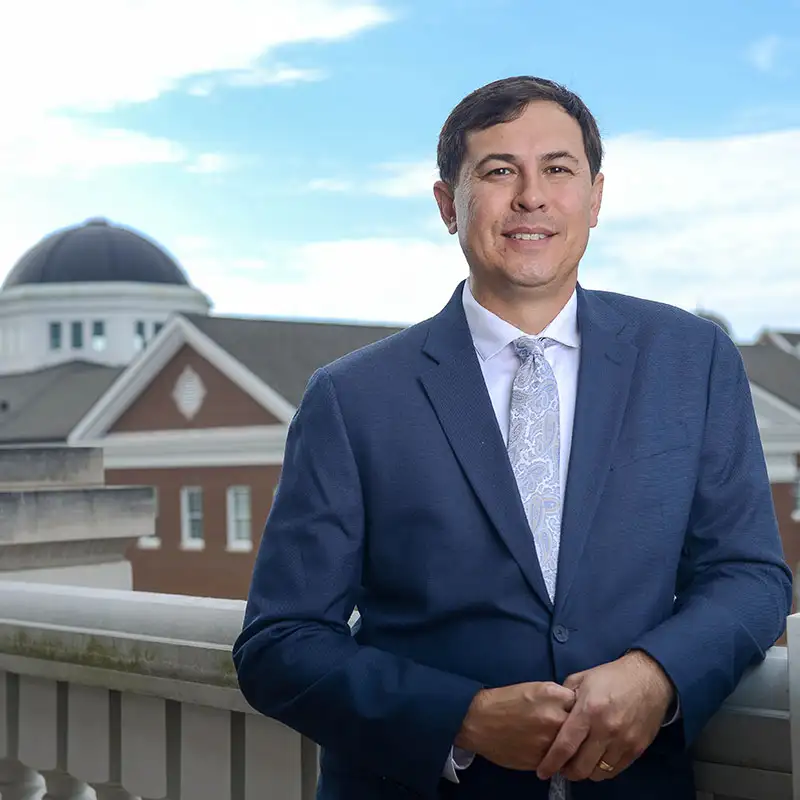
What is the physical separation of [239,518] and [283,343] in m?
4.98

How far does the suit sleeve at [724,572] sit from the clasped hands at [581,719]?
0.17ft

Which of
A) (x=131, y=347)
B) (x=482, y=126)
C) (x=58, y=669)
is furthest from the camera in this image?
(x=131, y=347)

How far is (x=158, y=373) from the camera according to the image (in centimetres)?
3459

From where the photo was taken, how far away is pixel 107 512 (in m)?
5.11

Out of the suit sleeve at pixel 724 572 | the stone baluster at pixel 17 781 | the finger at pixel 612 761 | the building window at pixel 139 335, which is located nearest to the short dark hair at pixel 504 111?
the suit sleeve at pixel 724 572

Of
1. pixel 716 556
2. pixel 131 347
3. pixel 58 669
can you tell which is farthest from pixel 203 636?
pixel 131 347

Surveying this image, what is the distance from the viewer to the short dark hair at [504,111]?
2311mm

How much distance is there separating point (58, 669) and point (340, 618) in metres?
1.26

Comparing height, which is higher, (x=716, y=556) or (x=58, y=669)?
(x=716, y=556)

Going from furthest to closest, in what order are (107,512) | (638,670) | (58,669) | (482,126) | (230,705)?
1. (107,512)
2. (58,669)
3. (230,705)
4. (482,126)
5. (638,670)

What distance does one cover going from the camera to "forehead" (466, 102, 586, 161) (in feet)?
7.56

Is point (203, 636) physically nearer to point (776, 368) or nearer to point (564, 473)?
point (564, 473)

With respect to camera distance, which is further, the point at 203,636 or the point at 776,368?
the point at 776,368

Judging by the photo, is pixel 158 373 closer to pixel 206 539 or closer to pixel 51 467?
pixel 206 539
